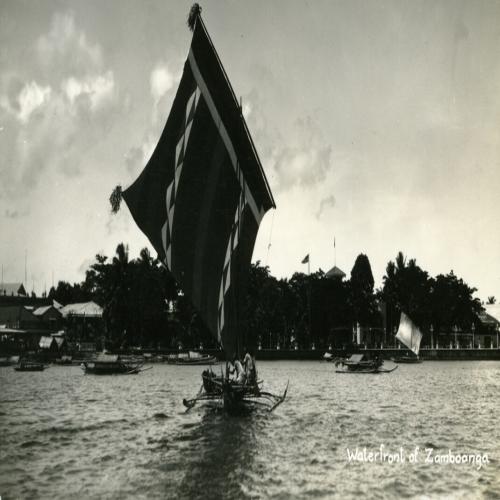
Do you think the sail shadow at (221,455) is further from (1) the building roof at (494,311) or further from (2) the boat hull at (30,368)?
(1) the building roof at (494,311)

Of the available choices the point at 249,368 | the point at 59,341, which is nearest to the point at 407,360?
the point at 59,341

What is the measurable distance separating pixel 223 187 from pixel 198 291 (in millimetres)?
3418

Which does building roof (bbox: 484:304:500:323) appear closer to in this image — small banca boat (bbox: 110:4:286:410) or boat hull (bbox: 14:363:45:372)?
boat hull (bbox: 14:363:45:372)

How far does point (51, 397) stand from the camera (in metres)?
36.6

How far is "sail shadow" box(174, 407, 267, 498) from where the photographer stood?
14383mm

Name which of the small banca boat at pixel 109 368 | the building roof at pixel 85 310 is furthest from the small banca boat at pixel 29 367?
the building roof at pixel 85 310

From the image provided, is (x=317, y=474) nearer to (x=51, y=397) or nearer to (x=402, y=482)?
(x=402, y=482)

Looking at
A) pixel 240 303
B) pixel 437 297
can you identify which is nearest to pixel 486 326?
pixel 437 297

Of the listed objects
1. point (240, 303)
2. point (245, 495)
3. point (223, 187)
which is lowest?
point (245, 495)

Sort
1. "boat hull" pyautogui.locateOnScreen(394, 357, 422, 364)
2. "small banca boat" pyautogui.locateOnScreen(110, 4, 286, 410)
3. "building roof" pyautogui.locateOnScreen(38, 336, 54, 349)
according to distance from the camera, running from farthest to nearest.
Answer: "boat hull" pyautogui.locateOnScreen(394, 357, 422, 364), "building roof" pyautogui.locateOnScreen(38, 336, 54, 349), "small banca boat" pyautogui.locateOnScreen(110, 4, 286, 410)

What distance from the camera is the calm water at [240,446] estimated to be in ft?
48.0

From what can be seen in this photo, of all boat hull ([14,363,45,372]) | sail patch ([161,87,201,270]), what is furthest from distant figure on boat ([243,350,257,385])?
boat hull ([14,363,45,372])

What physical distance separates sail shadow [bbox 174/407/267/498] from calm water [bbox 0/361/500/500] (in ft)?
0.14

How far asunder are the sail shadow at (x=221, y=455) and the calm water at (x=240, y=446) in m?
0.04
